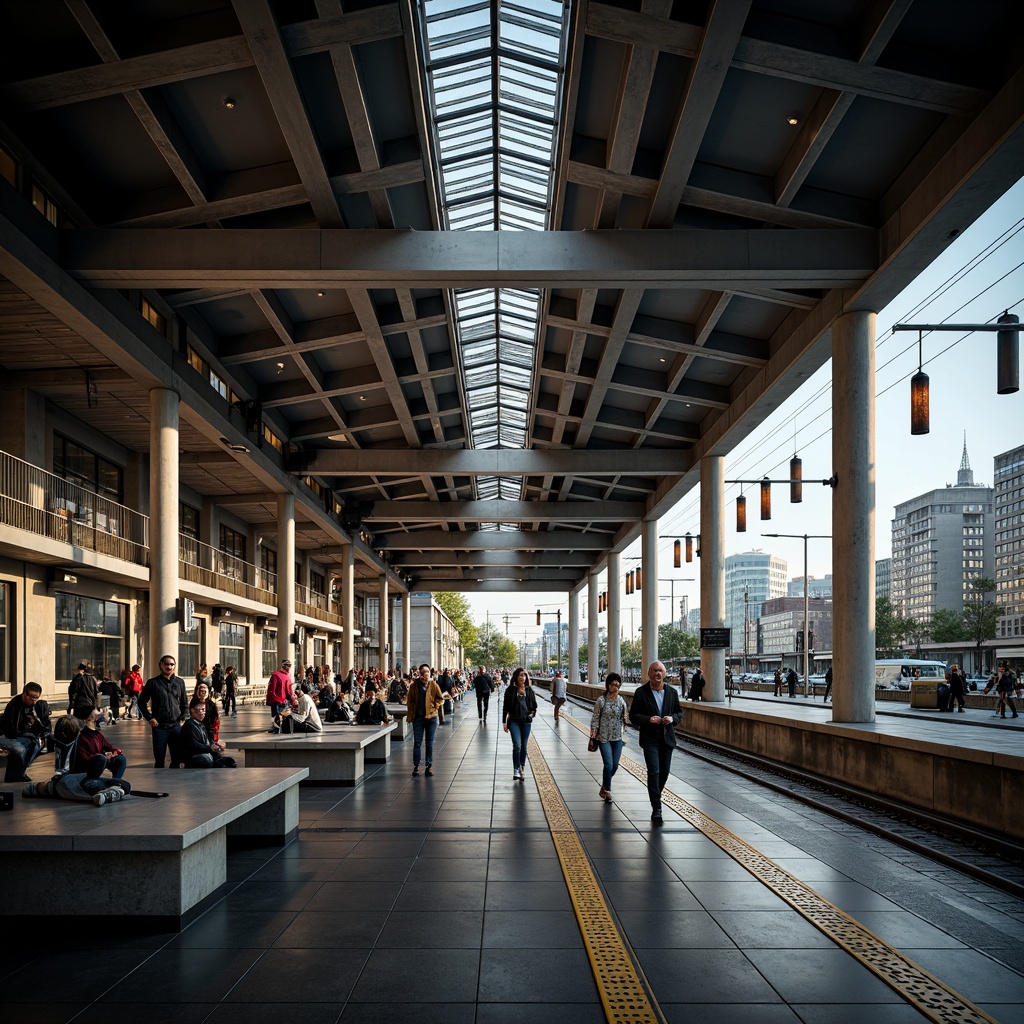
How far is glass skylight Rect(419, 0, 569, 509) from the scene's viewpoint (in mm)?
12766

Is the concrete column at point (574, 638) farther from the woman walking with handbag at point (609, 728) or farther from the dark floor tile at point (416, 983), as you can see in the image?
the dark floor tile at point (416, 983)

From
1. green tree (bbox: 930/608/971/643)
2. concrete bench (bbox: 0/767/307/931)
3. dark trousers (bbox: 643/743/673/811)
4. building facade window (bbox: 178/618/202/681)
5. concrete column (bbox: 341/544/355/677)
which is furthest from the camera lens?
green tree (bbox: 930/608/971/643)

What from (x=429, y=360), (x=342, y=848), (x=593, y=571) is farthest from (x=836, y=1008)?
(x=593, y=571)

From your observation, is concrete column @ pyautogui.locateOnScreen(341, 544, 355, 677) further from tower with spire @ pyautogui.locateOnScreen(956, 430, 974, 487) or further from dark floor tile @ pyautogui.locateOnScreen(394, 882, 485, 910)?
tower with spire @ pyautogui.locateOnScreen(956, 430, 974, 487)

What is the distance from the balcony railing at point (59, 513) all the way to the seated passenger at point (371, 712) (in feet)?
24.7

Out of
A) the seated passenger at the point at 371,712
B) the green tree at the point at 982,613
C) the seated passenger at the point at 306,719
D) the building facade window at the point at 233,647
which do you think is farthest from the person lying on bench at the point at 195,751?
the green tree at the point at 982,613

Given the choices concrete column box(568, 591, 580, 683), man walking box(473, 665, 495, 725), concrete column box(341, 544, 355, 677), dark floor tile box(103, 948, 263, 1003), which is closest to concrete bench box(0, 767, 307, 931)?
dark floor tile box(103, 948, 263, 1003)

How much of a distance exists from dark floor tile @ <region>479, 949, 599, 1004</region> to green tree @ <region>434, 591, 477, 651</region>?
380 ft

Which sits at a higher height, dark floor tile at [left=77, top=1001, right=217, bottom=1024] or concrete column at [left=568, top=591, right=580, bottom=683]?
dark floor tile at [left=77, top=1001, right=217, bottom=1024]

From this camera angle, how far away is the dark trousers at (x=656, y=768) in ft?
34.1

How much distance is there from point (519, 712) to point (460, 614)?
439ft

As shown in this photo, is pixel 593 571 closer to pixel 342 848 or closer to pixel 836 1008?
pixel 342 848

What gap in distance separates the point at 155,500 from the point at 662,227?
1170 centimetres

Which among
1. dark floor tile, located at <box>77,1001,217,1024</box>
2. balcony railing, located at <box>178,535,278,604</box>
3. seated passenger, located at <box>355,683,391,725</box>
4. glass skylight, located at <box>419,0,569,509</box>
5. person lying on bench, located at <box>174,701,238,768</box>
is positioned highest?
glass skylight, located at <box>419,0,569,509</box>
